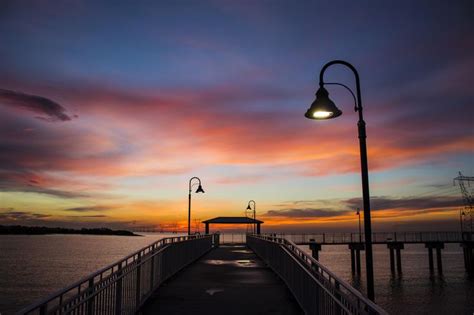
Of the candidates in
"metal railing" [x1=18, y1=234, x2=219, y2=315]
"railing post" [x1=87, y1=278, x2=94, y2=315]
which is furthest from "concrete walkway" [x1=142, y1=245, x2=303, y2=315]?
"railing post" [x1=87, y1=278, x2=94, y2=315]

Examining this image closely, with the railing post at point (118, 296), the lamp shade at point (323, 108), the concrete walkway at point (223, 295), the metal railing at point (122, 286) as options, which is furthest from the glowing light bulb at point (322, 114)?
the railing post at point (118, 296)

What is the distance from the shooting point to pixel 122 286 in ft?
25.9

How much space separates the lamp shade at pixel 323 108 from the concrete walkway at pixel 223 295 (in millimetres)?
4134

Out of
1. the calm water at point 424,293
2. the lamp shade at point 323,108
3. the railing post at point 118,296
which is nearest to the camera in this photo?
the railing post at point 118,296

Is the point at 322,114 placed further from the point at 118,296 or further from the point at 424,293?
the point at 424,293

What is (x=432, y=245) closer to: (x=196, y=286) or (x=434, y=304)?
(x=434, y=304)

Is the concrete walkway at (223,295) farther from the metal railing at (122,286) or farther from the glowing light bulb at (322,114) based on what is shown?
the glowing light bulb at (322,114)

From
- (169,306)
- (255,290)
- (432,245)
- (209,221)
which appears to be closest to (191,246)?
(255,290)

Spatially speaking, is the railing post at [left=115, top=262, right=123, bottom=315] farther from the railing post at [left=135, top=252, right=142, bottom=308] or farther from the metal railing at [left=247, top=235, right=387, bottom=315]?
the metal railing at [left=247, top=235, right=387, bottom=315]

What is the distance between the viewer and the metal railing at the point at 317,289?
4912 millimetres

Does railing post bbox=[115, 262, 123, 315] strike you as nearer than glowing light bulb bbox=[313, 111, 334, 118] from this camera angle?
Yes

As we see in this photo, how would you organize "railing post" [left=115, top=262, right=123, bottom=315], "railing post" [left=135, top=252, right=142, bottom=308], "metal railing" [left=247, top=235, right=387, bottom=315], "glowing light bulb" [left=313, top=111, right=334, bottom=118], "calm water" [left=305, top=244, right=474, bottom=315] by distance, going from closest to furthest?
"metal railing" [left=247, top=235, right=387, bottom=315] → "railing post" [left=115, top=262, right=123, bottom=315] → "glowing light bulb" [left=313, top=111, right=334, bottom=118] → "railing post" [left=135, top=252, right=142, bottom=308] → "calm water" [left=305, top=244, right=474, bottom=315]

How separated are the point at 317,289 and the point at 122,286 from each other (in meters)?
3.53

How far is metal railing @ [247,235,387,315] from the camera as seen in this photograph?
16.1 feet
